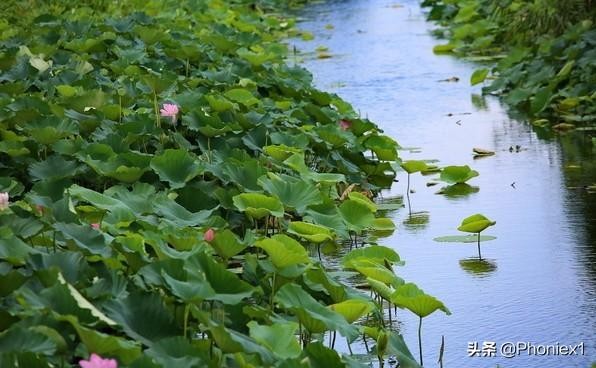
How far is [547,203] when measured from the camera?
189 inches

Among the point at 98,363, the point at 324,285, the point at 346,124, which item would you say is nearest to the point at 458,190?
the point at 346,124

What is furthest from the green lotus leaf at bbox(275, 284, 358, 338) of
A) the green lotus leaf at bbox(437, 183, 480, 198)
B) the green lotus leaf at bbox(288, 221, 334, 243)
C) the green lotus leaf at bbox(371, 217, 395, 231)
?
the green lotus leaf at bbox(437, 183, 480, 198)

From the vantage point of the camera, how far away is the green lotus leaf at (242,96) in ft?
17.0

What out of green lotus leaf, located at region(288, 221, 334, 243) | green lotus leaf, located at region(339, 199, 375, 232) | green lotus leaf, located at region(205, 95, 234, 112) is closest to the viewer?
green lotus leaf, located at region(288, 221, 334, 243)

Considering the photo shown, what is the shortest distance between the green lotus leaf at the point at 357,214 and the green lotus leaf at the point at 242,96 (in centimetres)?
121

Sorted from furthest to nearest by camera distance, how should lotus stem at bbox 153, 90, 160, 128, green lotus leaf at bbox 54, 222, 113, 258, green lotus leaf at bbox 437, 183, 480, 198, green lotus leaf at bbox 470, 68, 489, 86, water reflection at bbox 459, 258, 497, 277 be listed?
green lotus leaf at bbox 470, 68, 489, 86, green lotus leaf at bbox 437, 183, 480, 198, lotus stem at bbox 153, 90, 160, 128, water reflection at bbox 459, 258, 497, 277, green lotus leaf at bbox 54, 222, 113, 258

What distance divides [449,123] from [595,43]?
95cm

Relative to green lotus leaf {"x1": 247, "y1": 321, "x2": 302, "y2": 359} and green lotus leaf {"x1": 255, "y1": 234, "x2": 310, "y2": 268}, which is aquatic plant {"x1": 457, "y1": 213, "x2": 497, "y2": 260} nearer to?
green lotus leaf {"x1": 255, "y1": 234, "x2": 310, "y2": 268}

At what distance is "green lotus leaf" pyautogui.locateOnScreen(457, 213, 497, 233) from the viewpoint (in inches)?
163

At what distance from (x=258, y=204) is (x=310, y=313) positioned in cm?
96

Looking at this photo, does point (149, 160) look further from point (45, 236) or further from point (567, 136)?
point (567, 136)

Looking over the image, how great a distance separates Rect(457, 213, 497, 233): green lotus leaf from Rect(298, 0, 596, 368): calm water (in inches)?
2.5

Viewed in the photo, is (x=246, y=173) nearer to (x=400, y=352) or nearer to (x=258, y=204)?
(x=258, y=204)

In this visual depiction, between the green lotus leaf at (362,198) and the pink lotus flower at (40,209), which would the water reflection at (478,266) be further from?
the pink lotus flower at (40,209)
